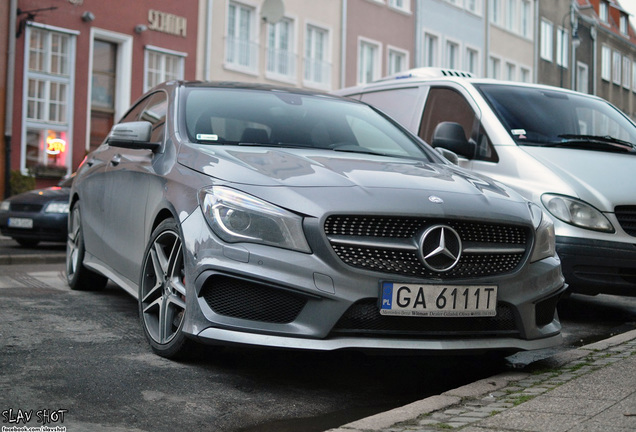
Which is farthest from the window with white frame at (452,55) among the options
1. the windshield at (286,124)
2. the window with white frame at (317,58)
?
the windshield at (286,124)

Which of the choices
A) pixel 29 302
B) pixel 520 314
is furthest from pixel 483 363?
pixel 29 302

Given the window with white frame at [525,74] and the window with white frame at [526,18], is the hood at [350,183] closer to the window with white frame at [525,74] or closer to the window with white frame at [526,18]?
the window with white frame at [525,74]

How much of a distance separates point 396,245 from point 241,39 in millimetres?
22211

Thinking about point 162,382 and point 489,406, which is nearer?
point 489,406

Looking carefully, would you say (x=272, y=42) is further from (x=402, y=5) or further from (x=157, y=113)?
(x=157, y=113)

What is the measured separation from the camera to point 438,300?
4.40 m

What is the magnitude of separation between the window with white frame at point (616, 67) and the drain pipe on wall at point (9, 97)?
41.4 m

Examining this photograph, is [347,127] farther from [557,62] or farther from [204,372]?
[557,62]

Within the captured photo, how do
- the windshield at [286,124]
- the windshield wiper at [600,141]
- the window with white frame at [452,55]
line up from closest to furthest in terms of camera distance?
1. the windshield at [286,124]
2. the windshield wiper at [600,141]
3. the window with white frame at [452,55]

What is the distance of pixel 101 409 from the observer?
393 centimetres

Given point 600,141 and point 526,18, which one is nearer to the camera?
point 600,141

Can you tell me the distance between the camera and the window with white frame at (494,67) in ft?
131

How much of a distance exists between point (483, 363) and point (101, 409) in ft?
7.60

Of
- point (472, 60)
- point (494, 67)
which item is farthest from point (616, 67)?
point (472, 60)
